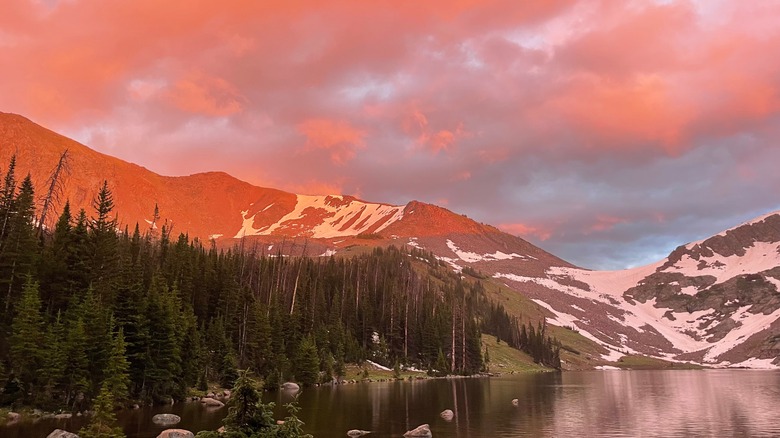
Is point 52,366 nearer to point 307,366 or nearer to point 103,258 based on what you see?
point 103,258

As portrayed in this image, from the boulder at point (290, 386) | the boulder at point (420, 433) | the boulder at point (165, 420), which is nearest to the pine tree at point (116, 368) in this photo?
the boulder at point (165, 420)

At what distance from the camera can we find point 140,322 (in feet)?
209

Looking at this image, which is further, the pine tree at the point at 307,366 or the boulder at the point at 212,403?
the pine tree at the point at 307,366

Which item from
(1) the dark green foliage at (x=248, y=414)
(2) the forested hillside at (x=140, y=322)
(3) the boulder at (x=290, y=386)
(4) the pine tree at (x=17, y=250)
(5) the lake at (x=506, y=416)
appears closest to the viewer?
(1) the dark green foliage at (x=248, y=414)

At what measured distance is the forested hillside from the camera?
52.0m

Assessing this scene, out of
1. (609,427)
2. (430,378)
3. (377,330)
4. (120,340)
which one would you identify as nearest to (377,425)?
(609,427)

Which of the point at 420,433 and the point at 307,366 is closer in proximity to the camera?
the point at 420,433

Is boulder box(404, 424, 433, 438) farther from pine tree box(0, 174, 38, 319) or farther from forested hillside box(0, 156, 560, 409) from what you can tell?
pine tree box(0, 174, 38, 319)

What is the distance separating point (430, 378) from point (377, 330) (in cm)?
2334

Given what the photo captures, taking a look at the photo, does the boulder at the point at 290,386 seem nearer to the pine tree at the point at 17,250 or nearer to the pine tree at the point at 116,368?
the pine tree at the point at 116,368

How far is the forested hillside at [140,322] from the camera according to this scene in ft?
171

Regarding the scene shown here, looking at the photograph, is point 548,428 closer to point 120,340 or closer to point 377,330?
point 120,340

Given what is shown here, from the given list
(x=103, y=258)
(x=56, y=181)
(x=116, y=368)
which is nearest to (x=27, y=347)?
(x=116, y=368)

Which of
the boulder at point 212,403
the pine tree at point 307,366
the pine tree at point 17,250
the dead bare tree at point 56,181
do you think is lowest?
the boulder at point 212,403
